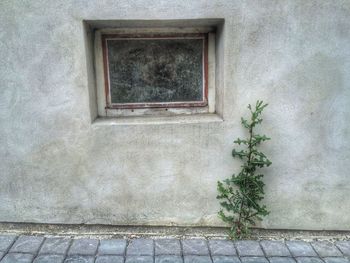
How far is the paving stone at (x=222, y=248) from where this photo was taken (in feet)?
8.76

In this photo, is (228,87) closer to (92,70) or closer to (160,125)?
(160,125)

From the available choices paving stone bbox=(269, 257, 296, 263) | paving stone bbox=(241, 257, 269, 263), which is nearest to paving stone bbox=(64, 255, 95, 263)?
paving stone bbox=(241, 257, 269, 263)

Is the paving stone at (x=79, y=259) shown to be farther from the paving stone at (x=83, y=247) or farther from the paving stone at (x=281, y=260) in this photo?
the paving stone at (x=281, y=260)

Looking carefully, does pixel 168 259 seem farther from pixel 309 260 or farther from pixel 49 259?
pixel 309 260

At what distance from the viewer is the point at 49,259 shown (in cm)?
256

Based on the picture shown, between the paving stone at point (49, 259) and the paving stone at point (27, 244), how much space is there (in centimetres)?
11

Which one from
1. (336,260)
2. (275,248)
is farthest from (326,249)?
(275,248)

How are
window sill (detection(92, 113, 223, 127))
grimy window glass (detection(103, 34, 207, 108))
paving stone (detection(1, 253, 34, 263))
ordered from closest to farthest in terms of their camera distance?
paving stone (detection(1, 253, 34, 263)), window sill (detection(92, 113, 223, 127)), grimy window glass (detection(103, 34, 207, 108))

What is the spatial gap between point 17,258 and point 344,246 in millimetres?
2845

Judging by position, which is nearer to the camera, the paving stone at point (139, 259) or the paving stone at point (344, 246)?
the paving stone at point (139, 259)

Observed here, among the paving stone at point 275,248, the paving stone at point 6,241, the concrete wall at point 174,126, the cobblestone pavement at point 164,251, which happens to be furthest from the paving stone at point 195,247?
the paving stone at point 6,241

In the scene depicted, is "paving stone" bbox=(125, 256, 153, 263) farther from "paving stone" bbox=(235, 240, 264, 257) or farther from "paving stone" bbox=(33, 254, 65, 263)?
"paving stone" bbox=(235, 240, 264, 257)

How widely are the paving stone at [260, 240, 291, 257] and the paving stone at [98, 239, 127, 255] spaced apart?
1.26 metres

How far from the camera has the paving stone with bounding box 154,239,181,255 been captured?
2.67 metres
